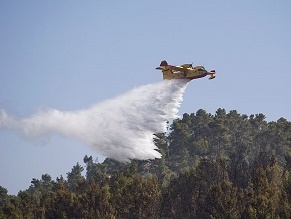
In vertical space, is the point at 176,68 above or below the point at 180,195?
above

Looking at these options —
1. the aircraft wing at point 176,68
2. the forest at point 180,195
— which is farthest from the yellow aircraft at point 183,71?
the forest at point 180,195

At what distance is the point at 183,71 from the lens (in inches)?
3413

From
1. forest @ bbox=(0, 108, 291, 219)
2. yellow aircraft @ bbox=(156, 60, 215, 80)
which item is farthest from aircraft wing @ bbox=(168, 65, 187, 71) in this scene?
forest @ bbox=(0, 108, 291, 219)

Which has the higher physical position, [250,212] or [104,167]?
[104,167]

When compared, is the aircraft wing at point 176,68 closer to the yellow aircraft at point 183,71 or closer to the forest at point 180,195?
the yellow aircraft at point 183,71

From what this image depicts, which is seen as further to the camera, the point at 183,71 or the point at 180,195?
the point at 183,71

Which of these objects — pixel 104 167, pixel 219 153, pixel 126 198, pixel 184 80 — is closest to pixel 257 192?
pixel 126 198

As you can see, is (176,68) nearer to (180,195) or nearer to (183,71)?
(183,71)

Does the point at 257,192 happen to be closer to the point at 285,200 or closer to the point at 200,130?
the point at 285,200

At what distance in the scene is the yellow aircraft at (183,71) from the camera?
85.2 meters

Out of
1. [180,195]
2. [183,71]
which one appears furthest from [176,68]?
[180,195]

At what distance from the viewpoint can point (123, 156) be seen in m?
91.7

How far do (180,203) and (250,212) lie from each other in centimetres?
2154

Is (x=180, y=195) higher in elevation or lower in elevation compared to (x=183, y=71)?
lower
